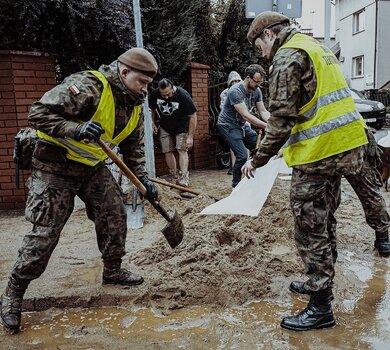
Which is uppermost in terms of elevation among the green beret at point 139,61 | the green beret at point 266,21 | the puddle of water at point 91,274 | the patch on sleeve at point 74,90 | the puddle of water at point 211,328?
the green beret at point 266,21

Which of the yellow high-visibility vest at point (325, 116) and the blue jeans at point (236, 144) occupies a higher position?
the yellow high-visibility vest at point (325, 116)

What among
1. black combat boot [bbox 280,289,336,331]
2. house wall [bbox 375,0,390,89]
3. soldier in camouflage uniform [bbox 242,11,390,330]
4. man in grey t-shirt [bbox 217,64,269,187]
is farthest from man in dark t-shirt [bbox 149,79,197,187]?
house wall [bbox 375,0,390,89]

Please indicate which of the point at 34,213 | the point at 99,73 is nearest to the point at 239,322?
the point at 34,213

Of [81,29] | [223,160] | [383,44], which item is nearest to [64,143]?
[81,29]

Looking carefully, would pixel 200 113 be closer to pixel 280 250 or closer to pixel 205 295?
pixel 280 250

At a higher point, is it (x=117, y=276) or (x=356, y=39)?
(x=356, y=39)

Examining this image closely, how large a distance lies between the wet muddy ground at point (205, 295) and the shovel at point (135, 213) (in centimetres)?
35

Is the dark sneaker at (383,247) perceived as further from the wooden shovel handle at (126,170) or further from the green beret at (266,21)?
the green beret at (266,21)

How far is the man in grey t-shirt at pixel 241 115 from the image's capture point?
579cm

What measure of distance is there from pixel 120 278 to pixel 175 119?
3.59 m

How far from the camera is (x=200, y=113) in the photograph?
8719mm

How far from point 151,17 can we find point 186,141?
7.68 feet

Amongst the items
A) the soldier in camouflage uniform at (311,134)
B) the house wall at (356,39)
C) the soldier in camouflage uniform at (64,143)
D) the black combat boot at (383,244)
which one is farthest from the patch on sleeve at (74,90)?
the house wall at (356,39)

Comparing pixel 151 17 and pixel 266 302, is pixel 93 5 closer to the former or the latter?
pixel 151 17
